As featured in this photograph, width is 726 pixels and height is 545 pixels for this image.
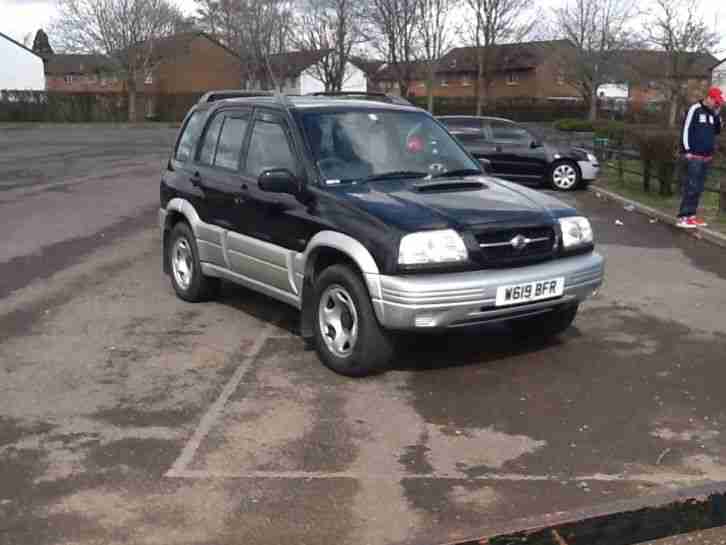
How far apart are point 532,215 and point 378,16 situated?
2163 inches

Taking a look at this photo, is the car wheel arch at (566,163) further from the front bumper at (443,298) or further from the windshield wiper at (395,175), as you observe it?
the front bumper at (443,298)

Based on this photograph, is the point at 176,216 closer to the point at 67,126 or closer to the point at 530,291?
the point at 530,291

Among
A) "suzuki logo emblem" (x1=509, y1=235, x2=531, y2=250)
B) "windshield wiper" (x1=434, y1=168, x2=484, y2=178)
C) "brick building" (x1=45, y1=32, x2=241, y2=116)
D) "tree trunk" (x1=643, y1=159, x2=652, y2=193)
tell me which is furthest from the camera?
"brick building" (x1=45, y1=32, x2=241, y2=116)

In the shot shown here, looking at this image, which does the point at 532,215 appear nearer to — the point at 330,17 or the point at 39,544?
the point at 39,544

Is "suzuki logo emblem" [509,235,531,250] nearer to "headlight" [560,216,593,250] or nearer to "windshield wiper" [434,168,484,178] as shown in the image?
"headlight" [560,216,593,250]

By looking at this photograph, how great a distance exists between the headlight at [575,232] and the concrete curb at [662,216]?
576 centimetres

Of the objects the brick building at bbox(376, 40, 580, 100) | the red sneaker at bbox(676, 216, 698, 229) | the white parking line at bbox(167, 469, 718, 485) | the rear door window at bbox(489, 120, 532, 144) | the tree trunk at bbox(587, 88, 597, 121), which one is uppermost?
the brick building at bbox(376, 40, 580, 100)

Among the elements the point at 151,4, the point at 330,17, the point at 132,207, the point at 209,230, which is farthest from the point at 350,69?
the point at 209,230

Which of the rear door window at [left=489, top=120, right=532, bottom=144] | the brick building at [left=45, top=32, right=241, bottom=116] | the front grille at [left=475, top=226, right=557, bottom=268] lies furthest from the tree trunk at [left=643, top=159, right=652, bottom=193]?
the brick building at [left=45, top=32, right=241, bottom=116]

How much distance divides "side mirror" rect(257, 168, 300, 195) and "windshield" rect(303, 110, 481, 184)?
0.21 metres

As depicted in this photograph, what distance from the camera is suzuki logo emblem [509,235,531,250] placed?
5.54 m

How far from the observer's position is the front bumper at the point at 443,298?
5219 millimetres

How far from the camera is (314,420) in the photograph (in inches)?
197

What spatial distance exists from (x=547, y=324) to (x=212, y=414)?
2.70 metres
